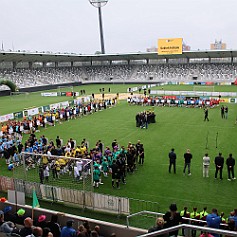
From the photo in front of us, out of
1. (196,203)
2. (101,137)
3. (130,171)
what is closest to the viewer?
(196,203)

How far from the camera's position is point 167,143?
818 inches

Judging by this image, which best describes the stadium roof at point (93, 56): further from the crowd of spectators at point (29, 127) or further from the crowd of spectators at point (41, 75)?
the crowd of spectators at point (29, 127)

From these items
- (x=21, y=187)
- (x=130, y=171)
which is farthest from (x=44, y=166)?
(x=130, y=171)

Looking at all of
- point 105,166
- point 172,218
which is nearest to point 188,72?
point 105,166

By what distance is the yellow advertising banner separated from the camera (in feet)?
228

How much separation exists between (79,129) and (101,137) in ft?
12.6

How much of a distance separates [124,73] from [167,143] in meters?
66.8

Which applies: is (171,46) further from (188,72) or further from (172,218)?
(172,218)

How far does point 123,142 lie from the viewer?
21531 millimetres

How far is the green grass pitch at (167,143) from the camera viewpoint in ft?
41.4

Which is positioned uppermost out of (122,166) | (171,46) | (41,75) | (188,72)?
(171,46)

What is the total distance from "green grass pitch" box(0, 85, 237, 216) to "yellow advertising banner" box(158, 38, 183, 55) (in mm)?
36334

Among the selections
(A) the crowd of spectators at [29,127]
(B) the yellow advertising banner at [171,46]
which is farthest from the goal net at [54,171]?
(B) the yellow advertising banner at [171,46]

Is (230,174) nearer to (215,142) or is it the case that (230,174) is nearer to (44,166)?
(215,142)
